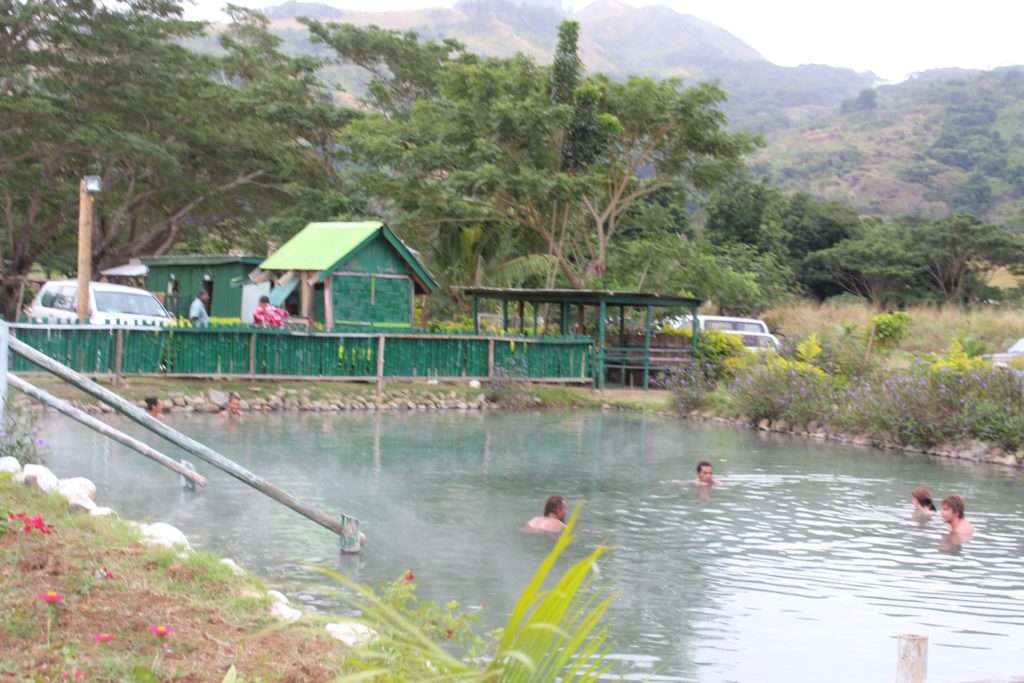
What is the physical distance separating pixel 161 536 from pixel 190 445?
1.65 metres

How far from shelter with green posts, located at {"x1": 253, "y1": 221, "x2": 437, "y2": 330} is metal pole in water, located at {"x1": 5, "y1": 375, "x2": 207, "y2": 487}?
1438 centimetres

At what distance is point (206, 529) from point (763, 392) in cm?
1494

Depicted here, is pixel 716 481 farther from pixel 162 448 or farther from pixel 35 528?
pixel 35 528

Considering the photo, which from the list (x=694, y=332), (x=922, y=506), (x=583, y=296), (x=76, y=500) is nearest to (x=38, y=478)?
(x=76, y=500)

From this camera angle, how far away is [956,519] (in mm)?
12891

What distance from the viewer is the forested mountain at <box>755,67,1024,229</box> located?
4036 inches

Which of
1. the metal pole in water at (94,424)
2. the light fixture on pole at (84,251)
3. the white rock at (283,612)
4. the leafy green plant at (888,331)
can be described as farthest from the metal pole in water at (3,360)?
the leafy green plant at (888,331)

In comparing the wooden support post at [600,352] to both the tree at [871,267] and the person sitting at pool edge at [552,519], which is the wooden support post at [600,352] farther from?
the tree at [871,267]

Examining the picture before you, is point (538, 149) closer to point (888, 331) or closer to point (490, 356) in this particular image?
point (490, 356)

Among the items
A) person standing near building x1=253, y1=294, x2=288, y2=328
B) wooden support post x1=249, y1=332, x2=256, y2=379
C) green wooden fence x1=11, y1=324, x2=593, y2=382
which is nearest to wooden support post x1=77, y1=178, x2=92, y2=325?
green wooden fence x1=11, y1=324, x2=593, y2=382

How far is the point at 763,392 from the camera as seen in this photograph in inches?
954

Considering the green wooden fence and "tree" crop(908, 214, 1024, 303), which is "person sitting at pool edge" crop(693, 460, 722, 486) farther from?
"tree" crop(908, 214, 1024, 303)

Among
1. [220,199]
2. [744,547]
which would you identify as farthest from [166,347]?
[220,199]

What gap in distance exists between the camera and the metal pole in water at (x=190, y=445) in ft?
31.3
